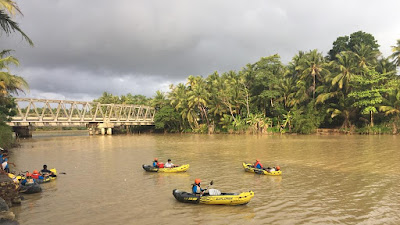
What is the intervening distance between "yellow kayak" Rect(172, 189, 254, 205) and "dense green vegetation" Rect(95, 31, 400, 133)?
40.0 m

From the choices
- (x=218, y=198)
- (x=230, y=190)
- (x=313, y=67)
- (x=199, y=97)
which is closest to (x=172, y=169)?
(x=230, y=190)

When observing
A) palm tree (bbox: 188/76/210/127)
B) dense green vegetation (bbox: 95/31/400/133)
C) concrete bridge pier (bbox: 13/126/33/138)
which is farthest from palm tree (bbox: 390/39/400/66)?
concrete bridge pier (bbox: 13/126/33/138)

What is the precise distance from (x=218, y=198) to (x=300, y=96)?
45.2 m

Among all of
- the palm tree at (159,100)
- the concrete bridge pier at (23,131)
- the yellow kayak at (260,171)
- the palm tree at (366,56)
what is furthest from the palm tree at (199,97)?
the yellow kayak at (260,171)

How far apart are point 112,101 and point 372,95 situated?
7376cm

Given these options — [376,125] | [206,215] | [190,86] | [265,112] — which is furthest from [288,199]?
[190,86]

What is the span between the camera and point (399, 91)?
141 ft

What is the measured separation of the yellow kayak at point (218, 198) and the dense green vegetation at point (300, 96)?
131 ft

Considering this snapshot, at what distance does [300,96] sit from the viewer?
173 feet

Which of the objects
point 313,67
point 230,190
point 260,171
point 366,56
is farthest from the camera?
point 313,67

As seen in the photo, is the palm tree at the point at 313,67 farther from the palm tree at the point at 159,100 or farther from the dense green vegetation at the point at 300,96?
the palm tree at the point at 159,100

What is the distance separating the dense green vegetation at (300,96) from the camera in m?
45.8

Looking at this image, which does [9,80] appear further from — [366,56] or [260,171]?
[366,56]

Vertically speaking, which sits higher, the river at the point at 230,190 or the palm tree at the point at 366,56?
the palm tree at the point at 366,56
